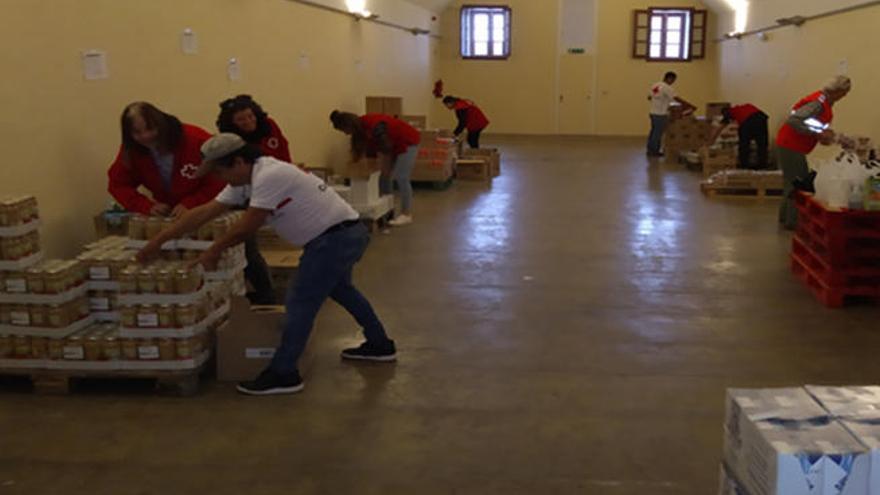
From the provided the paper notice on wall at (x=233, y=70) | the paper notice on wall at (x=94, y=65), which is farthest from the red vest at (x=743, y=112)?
the paper notice on wall at (x=94, y=65)

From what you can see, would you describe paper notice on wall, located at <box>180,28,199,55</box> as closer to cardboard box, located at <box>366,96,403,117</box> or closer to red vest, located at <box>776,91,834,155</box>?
red vest, located at <box>776,91,834,155</box>

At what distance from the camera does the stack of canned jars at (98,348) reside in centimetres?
399

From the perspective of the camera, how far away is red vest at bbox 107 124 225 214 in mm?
4500

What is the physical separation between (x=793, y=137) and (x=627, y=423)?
4.91 metres

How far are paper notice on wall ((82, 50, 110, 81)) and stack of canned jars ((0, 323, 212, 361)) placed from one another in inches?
74.9

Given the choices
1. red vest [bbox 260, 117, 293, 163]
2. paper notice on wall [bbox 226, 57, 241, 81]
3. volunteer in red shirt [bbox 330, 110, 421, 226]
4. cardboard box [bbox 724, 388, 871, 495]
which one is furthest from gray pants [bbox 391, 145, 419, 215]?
cardboard box [bbox 724, 388, 871, 495]

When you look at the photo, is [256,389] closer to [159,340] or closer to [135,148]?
[159,340]

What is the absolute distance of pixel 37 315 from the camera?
4.02m

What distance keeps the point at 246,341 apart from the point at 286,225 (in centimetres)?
64

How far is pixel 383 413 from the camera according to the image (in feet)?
12.6

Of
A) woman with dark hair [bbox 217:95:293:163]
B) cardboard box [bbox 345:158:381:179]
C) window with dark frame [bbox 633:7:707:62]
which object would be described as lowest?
cardboard box [bbox 345:158:381:179]

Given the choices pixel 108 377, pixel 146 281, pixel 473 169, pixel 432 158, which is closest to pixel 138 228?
pixel 146 281

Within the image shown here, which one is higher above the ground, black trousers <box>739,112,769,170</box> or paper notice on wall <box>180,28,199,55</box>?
paper notice on wall <box>180,28,199,55</box>

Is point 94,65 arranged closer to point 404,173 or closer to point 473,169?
point 404,173
